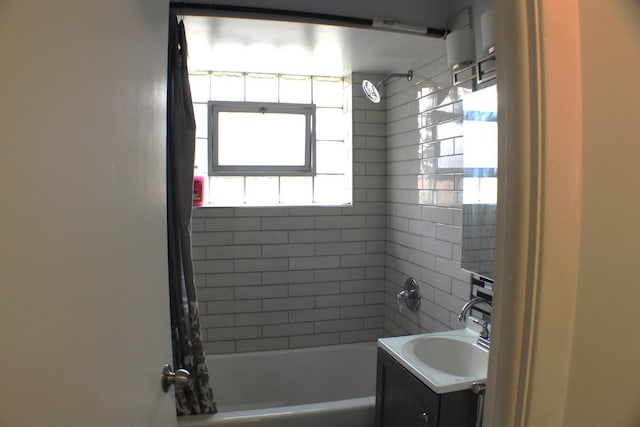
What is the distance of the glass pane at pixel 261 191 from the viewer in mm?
3014

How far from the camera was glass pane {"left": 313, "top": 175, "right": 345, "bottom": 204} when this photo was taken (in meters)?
3.13

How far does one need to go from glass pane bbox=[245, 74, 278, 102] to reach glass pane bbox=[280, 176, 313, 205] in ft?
2.06

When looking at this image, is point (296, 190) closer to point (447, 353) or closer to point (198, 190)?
point (198, 190)

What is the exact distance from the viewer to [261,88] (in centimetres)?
299

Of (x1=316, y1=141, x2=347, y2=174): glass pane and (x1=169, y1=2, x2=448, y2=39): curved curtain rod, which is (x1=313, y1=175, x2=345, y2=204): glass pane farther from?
(x1=169, y1=2, x2=448, y2=39): curved curtain rod

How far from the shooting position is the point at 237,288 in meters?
2.79

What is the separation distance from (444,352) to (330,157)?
5.85 ft

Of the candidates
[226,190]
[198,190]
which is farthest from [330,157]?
[198,190]

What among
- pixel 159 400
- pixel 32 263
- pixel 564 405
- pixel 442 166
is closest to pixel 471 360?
pixel 442 166

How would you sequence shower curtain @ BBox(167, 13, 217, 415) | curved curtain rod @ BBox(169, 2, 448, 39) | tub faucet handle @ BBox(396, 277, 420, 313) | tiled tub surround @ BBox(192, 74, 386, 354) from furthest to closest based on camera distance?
tiled tub surround @ BBox(192, 74, 386, 354)
tub faucet handle @ BBox(396, 277, 420, 313)
curved curtain rod @ BBox(169, 2, 448, 39)
shower curtain @ BBox(167, 13, 217, 415)

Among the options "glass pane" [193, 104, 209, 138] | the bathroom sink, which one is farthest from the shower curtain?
"glass pane" [193, 104, 209, 138]

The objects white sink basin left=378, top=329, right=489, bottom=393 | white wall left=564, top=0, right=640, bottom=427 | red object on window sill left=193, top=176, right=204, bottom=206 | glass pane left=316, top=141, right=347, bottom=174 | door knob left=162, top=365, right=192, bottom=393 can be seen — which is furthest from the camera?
glass pane left=316, top=141, right=347, bottom=174

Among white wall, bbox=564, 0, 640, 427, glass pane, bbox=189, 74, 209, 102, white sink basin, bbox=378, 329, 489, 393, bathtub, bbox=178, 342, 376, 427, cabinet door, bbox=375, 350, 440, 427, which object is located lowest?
bathtub, bbox=178, 342, 376, 427

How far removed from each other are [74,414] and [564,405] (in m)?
0.77
